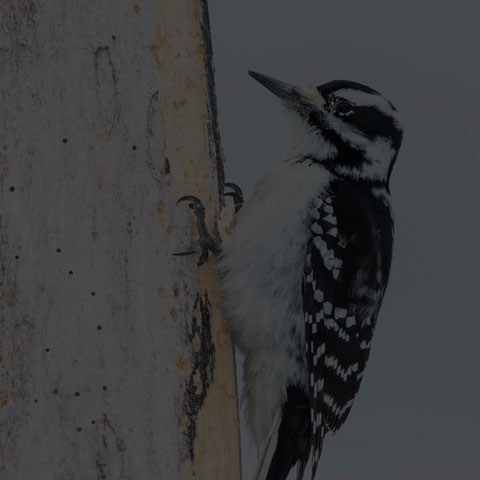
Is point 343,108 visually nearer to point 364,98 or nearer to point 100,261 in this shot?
point 364,98

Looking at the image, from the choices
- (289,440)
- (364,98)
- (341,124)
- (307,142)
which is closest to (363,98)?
(364,98)

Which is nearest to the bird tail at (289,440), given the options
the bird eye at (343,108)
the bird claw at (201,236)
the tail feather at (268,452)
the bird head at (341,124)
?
the tail feather at (268,452)

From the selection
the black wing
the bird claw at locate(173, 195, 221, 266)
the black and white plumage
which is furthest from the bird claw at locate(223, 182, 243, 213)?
the bird claw at locate(173, 195, 221, 266)

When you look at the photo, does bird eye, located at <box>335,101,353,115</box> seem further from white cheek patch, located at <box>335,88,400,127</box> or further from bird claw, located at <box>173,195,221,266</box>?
bird claw, located at <box>173,195,221,266</box>

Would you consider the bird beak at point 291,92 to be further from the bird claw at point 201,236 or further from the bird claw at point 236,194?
the bird claw at point 201,236

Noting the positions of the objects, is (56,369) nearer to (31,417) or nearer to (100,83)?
(31,417)

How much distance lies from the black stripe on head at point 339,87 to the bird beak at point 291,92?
2cm

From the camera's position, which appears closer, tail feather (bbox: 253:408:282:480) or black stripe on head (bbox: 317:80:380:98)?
tail feather (bbox: 253:408:282:480)

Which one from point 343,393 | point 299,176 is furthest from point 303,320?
point 299,176

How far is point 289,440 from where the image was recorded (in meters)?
2.39

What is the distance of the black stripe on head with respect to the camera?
2.53 metres

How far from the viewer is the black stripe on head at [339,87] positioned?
8.30 ft

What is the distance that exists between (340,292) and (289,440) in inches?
19.0

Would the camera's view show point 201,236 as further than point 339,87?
No
